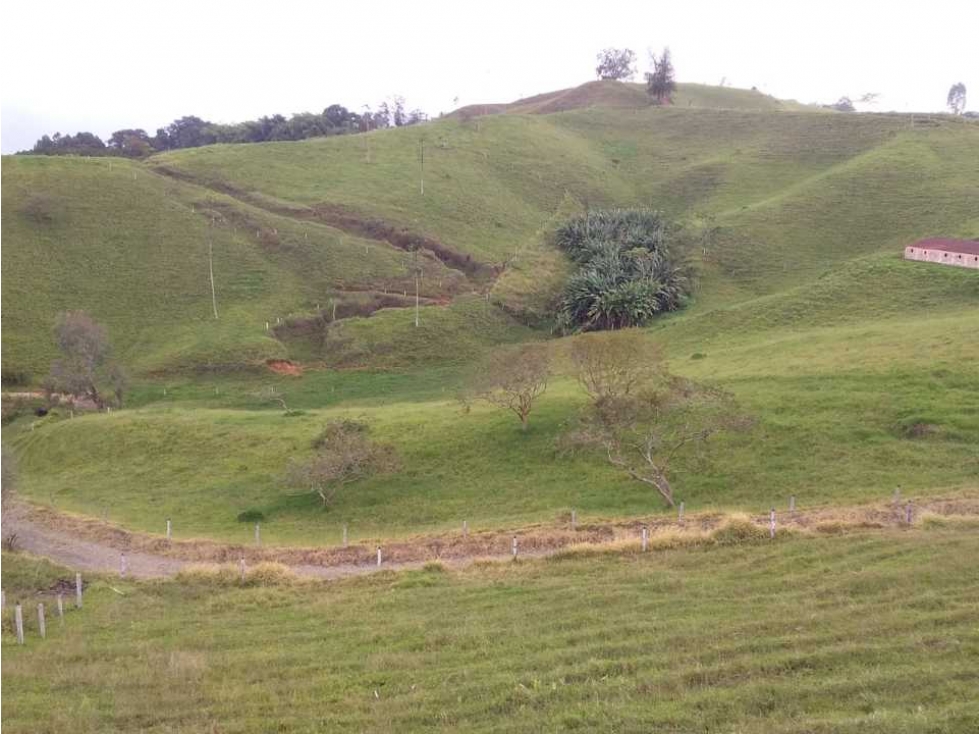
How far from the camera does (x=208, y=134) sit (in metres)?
134

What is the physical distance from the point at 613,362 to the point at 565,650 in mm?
23257

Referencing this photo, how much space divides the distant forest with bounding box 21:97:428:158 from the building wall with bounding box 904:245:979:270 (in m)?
98.5

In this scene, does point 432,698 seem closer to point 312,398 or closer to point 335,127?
point 312,398

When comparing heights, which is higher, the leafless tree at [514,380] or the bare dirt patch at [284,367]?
the leafless tree at [514,380]

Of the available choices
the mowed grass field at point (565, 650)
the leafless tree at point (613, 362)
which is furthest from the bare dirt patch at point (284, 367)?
the mowed grass field at point (565, 650)

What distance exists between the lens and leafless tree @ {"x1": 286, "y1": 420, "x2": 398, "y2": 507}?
32.7m

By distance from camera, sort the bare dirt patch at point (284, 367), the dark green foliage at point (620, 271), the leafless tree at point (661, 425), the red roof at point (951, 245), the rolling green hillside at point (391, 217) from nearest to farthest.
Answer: the leafless tree at point (661, 425) < the red roof at point (951, 245) < the bare dirt patch at point (284, 367) < the dark green foliage at point (620, 271) < the rolling green hillside at point (391, 217)

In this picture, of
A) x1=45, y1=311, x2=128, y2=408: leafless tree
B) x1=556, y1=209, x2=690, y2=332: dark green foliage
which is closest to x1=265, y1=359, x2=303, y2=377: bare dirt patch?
x1=45, y1=311, x2=128, y2=408: leafless tree

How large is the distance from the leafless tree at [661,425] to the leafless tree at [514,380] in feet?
9.85

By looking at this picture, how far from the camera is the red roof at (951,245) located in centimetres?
5516

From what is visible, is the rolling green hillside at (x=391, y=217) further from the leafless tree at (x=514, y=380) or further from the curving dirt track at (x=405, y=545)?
the curving dirt track at (x=405, y=545)

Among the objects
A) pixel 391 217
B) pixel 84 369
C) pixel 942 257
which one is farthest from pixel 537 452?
pixel 391 217

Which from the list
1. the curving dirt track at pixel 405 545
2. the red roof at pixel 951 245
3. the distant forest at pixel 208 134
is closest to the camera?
the curving dirt track at pixel 405 545

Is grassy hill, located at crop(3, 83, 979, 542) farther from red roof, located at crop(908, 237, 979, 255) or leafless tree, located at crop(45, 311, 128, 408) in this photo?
red roof, located at crop(908, 237, 979, 255)
